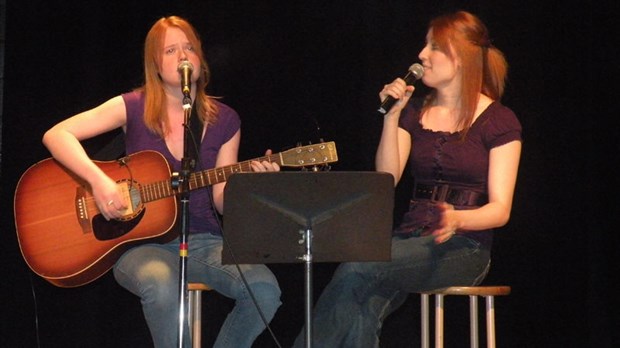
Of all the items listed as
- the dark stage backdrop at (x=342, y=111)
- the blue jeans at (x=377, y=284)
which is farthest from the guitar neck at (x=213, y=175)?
the dark stage backdrop at (x=342, y=111)

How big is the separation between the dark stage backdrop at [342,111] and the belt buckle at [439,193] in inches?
26.7

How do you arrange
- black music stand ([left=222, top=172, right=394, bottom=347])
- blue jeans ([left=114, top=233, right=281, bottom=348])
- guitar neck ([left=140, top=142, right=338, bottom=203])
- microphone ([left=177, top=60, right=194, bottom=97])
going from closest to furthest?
black music stand ([left=222, top=172, right=394, bottom=347]), microphone ([left=177, top=60, right=194, bottom=97]), blue jeans ([left=114, top=233, right=281, bottom=348]), guitar neck ([left=140, top=142, right=338, bottom=203])

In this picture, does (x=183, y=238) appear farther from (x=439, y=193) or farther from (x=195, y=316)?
(x=439, y=193)

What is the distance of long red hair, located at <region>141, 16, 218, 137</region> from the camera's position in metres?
3.20

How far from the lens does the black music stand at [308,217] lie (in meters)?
2.35

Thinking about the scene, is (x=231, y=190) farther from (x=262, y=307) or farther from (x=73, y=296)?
(x=73, y=296)

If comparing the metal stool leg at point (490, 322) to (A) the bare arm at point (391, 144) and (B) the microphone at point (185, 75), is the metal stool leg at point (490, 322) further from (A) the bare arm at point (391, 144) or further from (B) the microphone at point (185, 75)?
(B) the microphone at point (185, 75)

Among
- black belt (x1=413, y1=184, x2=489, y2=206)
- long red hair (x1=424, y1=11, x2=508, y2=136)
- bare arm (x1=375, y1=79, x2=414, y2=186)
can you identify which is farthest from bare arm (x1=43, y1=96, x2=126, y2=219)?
long red hair (x1=424, y1=11, x2=508, y2=136)

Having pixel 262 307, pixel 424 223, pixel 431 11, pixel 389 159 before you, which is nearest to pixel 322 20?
pixel 431 11

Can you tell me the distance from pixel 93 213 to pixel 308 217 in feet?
3.50

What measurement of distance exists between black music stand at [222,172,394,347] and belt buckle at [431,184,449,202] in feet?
2.04

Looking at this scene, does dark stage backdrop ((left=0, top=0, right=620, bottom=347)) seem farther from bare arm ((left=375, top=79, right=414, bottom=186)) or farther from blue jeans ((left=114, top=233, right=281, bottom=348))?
blue jeans ((left=114, top=233, right=281, bottom=348))

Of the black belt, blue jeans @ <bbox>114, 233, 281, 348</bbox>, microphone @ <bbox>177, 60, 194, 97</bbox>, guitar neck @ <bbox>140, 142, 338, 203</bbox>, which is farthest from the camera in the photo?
the black belt

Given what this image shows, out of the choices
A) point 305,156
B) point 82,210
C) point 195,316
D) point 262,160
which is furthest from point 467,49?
point 82,210
